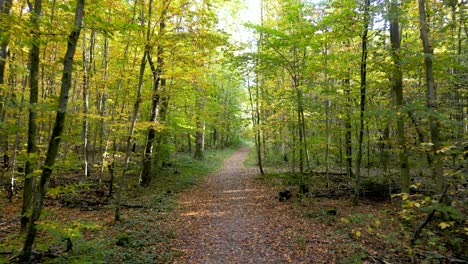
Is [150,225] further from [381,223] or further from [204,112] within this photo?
[204,112]

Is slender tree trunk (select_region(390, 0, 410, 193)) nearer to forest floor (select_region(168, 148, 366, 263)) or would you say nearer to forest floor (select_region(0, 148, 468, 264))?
forest floor (select_region(0, 148, 468, 264))

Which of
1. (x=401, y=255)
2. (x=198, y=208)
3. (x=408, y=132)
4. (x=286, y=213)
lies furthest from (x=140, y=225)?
(x=408, y=132)

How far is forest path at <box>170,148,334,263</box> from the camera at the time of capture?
277 inches

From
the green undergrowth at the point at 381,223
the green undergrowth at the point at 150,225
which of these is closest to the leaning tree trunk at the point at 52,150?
the green undergrowth at the point at 150,225

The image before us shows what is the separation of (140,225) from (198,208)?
114 inches

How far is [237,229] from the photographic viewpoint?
8.93 metres

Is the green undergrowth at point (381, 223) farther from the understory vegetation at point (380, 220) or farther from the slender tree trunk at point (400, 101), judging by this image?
the slender tree trunk at point (400, 101)

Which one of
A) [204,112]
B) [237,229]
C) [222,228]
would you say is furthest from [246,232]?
[204,112]

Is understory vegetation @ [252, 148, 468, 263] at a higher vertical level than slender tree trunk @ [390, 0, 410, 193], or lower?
lower

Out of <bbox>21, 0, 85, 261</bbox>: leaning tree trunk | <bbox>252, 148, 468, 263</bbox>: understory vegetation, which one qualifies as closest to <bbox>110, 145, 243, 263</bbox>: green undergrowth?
<bbox>21, 0, 85, 261</bbox>: leaning tree trunk

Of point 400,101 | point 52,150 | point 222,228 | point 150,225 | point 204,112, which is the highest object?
point 204,112

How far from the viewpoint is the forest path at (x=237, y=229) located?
277 inches

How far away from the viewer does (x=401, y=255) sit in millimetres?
6383

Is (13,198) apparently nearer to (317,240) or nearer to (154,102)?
(154,102)
